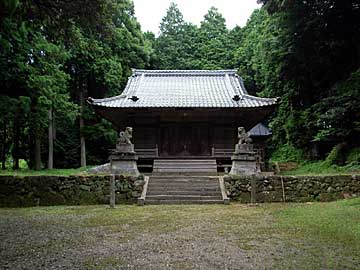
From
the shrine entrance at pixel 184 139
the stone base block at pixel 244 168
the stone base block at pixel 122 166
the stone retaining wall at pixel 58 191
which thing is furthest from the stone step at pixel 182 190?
the shrine entrance at pixel 184 139

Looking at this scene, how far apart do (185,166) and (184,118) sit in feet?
9.62

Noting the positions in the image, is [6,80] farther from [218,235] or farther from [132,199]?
[218,235]

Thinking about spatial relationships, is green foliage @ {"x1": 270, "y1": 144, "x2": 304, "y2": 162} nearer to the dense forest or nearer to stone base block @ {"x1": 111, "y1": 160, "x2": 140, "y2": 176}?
the dense forest

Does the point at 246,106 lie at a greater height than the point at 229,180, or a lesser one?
greater

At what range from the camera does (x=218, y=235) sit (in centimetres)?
620

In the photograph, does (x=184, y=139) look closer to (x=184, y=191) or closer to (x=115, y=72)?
(x=184, y=191)

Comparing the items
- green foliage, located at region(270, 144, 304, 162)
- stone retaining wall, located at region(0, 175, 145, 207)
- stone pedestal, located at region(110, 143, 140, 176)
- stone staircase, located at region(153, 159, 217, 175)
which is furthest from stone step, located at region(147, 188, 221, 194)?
green foliage, located at region(270, 144, 304, 162)

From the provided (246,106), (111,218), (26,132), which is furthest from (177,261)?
(26,132)

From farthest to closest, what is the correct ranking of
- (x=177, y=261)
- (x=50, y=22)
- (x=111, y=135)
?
(x=111, y=135)
(x=50, y=22)
(x=177, y=261)

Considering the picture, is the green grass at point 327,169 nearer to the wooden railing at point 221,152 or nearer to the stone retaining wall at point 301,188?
the stone retaining wall at point 301,188

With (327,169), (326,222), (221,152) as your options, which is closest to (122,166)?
(221,152)

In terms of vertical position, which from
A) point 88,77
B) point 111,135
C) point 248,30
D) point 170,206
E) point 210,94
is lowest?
point 170,206

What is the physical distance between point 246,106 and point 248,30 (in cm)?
2297

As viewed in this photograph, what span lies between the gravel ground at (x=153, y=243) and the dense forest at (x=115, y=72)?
10.9 ft
